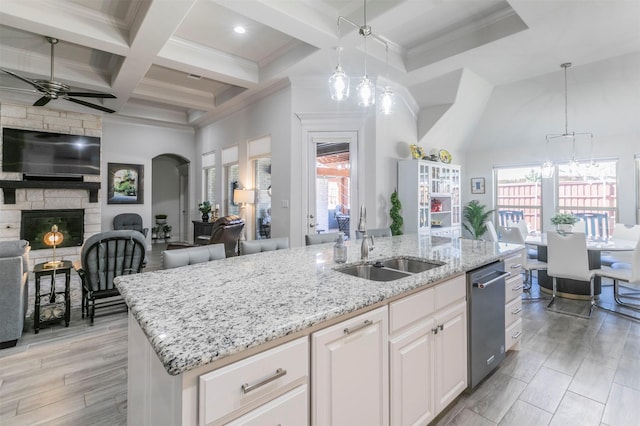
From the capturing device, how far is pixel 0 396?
2.11 m

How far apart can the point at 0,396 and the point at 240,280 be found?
6.73ft

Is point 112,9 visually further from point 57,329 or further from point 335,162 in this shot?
point 335,162

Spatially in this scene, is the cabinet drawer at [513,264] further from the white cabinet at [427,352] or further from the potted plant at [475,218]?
the potted plant at [475,218]

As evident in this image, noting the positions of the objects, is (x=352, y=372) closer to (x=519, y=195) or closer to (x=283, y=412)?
(x=283, y=412)

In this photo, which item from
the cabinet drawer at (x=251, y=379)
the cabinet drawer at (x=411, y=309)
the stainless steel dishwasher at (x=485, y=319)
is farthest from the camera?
the stainless steel dishwasher at (x=485, y=319)

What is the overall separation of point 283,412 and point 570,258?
4.13 m

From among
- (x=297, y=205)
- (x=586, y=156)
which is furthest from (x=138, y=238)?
(x=586, y=156)

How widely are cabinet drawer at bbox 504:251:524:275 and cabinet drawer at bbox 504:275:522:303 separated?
0.19 ft

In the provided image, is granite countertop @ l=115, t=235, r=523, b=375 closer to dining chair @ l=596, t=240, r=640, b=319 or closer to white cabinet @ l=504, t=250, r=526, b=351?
white cabinet @ l=504, t=250, r=526, b=351

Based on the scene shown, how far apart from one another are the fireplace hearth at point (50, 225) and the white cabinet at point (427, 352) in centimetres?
694

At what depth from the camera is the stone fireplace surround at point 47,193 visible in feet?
17.9

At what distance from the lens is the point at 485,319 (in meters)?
2.13

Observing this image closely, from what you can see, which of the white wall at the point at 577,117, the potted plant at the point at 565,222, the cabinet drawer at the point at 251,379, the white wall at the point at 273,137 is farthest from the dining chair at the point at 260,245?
the white wall at the point at 577,117

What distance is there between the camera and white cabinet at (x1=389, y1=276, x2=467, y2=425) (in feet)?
4.92
